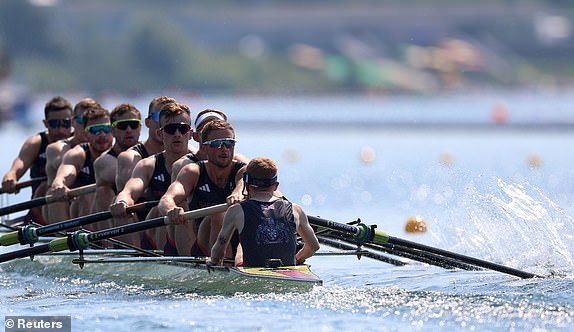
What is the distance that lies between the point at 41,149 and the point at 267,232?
19.2 feet

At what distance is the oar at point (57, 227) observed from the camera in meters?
10.6

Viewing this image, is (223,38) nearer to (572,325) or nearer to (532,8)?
(532,8)

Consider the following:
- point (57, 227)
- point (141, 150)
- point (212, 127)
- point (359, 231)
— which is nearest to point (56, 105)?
point (141, 150)

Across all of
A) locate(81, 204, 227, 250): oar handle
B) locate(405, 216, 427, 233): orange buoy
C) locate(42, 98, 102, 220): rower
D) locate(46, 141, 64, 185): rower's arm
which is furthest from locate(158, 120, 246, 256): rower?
locate(405, 216, 427, 233): orange buoy

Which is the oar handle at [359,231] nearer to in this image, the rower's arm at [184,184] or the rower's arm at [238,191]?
the rower's arm at [238,191]

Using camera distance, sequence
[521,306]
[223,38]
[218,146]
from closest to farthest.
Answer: [521,306], [218,146], [223,38]

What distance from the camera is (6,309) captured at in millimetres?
9414

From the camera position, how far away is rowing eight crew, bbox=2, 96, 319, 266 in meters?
9.09

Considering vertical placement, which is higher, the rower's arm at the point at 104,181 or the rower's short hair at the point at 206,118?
the rower's short hair at the point at 206,118

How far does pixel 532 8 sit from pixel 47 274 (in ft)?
249

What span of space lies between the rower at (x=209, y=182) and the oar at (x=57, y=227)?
A: 0.42 meters

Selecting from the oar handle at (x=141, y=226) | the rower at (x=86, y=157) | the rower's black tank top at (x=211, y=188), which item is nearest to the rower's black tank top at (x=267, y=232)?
the oar handle at (x=141, y=226)

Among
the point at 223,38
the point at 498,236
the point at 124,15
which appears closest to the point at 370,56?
the point at 223,38

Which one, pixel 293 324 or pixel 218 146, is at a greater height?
pixel 218 146
